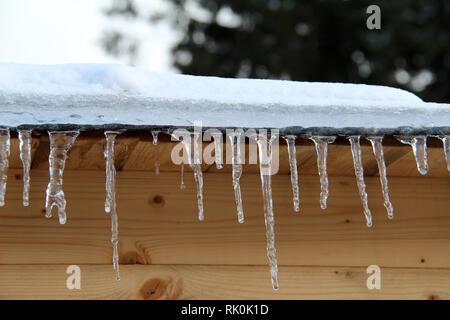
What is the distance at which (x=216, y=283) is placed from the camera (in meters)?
1.65

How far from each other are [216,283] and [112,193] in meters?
0.46

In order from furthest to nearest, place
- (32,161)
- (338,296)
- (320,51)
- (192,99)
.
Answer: (320,51), (338,296), (32,161), (192,99)

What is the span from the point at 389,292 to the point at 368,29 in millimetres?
8948

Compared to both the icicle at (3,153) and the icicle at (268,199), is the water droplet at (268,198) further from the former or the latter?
the icicle at (3,153)

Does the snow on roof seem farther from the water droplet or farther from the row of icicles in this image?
the water droplet

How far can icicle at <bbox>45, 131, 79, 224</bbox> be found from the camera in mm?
1252

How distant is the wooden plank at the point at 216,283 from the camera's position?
157 cm

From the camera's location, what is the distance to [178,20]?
11367 mm

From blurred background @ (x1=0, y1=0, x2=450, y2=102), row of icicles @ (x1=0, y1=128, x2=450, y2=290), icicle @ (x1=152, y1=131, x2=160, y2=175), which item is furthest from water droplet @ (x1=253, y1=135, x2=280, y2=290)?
blurred background @ (x1=0, y1=0, x2=450, y2=102)

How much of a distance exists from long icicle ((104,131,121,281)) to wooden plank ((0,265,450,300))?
7 cm

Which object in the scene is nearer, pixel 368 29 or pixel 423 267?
pixel 423 267

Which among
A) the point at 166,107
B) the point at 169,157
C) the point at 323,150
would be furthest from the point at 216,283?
the point at 166,107

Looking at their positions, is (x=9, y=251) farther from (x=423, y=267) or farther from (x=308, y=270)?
(x=423, y=267)

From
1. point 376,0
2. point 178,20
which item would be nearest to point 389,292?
point 376,0
